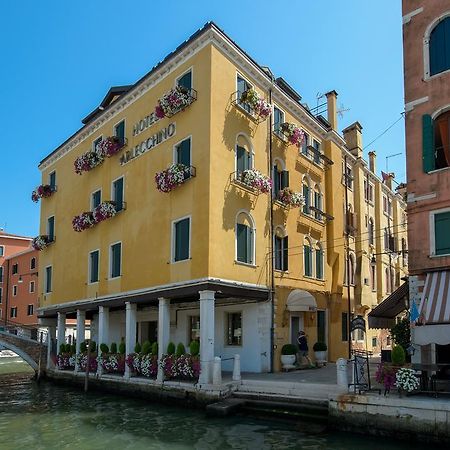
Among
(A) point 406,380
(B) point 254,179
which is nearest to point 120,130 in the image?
(B) point 254,179

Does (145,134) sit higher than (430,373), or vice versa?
(145,134)

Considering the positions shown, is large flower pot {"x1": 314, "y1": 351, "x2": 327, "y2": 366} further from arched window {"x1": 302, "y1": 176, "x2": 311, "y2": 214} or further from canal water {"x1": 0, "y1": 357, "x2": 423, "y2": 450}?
canal water {"x1": 0, "y1": 357, "x2": 423, "y2": 450}

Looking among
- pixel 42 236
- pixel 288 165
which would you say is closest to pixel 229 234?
pixel 288 165

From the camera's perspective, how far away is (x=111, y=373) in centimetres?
2159

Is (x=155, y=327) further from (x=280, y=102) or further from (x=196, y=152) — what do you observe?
(x=280, y=102)

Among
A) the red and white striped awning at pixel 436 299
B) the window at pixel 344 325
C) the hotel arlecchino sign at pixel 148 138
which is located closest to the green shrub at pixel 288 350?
the window at pixel 344 325

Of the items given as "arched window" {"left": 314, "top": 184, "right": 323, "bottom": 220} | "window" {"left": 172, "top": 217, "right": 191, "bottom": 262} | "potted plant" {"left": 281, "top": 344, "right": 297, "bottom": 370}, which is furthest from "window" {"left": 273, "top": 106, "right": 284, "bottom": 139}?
"potted plant" {"left": 281, "top": 344, "right": 297, "bottom": 370}

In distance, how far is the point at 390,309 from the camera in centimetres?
1648

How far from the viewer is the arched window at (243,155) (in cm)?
1930

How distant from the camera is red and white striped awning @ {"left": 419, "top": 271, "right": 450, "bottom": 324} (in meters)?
12.6

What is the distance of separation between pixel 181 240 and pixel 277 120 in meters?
6.97

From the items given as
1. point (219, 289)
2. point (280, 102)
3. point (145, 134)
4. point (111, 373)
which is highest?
point (280, 102)

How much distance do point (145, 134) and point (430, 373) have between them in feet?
45.2

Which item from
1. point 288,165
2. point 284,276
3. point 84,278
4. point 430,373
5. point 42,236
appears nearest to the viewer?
point 430,373
